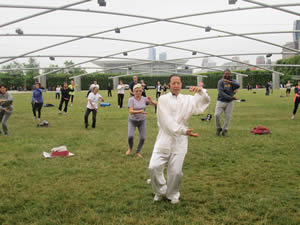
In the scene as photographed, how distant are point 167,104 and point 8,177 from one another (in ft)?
12.4

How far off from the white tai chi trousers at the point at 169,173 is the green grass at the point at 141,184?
20 cm

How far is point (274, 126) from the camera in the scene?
505 inches

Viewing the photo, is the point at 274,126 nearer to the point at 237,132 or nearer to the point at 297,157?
the point at 237,132

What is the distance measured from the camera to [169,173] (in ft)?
15.0

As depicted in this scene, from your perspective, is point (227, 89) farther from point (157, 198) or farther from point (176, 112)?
point (157, 198)

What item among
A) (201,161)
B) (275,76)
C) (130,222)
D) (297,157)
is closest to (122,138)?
(201,161)

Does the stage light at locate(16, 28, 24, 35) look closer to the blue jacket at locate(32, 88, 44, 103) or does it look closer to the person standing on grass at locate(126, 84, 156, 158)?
the blue jacket at locate(32, 88, 44, 103)

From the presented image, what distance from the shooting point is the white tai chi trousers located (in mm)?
4531

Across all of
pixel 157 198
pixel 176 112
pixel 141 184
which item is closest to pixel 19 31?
pixel 141 184

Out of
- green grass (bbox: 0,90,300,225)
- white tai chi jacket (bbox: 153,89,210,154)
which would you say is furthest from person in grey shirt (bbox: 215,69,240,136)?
white tai chi jacket (bbox: 153,89,210,154)

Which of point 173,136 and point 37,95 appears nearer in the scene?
point 173,136

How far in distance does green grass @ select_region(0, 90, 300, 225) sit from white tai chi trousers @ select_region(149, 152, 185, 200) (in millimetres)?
200

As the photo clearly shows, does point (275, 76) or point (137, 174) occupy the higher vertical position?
point (275, 76)

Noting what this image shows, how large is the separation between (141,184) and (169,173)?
1.23 meters
